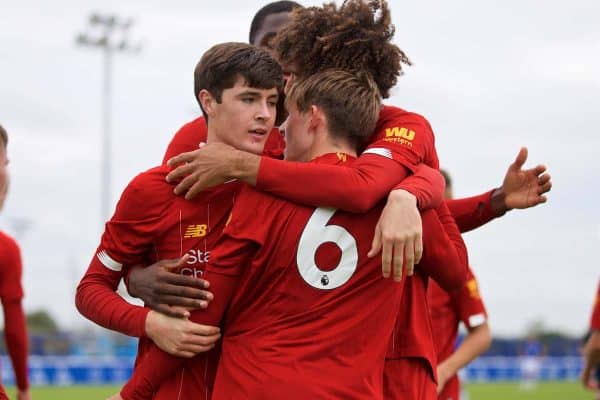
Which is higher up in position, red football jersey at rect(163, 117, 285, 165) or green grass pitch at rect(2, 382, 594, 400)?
red football jersey at rect(163, 117, 285, 165)

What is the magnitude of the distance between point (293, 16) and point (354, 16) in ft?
1.07

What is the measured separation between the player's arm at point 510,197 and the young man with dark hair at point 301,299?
47.0 inches

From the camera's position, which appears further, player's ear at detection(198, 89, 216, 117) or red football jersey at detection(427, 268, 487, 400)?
red football jersey at detection(427, 268, 487, 400)

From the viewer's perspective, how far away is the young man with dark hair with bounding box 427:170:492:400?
25.3 ft

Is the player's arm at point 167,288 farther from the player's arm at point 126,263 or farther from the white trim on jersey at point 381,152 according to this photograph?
the white trim on jersey at point 381,152

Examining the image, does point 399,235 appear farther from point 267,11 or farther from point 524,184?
point 267,11

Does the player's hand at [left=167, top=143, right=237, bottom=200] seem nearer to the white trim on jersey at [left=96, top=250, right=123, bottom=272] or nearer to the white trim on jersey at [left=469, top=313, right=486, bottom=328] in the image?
the white trim on jersey at [left=96, top=250, right=123, bottom=272]

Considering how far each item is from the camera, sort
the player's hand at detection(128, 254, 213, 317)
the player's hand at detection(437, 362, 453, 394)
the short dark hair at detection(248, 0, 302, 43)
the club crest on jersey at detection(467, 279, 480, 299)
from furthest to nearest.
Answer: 1. the club crest on jersey at detection(467, 279, 480, 299)
2. the player's hand at detection(437, 362, 453, 394)
3. the short dark hair at detection(248, 0, 302, 43)
4. the player's hand at detection(128, 254, 213, 317)

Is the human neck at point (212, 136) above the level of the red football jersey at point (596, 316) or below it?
above

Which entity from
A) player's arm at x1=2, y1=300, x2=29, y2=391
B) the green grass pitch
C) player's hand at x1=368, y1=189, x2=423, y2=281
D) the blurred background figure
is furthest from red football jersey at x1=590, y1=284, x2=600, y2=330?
the blurred background figure

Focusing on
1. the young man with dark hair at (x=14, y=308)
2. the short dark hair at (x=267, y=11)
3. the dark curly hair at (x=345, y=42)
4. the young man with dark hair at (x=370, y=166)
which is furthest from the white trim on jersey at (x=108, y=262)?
the young man with dark hair at (x=14, y=308)

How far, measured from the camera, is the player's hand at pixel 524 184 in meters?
5.21

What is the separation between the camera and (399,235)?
404 cm

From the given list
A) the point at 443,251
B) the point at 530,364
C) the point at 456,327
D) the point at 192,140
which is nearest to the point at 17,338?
the point at 192,140
